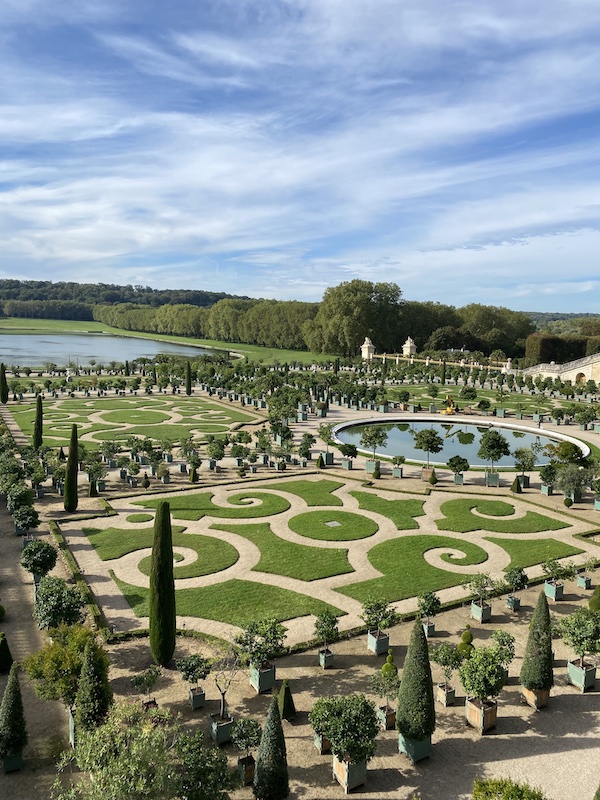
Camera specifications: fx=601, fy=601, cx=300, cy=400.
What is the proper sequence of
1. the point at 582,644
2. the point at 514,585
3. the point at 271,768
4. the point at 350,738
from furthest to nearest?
the point at 514,585
the point at 582,644
the point at 350,738
the point at 271,768

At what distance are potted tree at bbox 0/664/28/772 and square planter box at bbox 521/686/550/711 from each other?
14247 mm

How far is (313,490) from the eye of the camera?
4031 cm

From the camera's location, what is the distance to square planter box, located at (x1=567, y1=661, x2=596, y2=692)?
19.0 m

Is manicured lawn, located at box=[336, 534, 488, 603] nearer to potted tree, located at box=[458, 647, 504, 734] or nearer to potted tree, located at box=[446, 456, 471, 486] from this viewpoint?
potted tree, located at box=[458, 647, 504, 734]

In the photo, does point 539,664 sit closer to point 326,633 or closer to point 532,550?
point 326,633

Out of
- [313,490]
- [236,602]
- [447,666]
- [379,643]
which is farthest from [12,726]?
[313,490]

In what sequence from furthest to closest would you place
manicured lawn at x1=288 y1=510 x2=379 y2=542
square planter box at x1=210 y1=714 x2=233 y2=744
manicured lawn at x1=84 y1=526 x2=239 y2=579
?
manicured lawn at x1=288 y1=510 x2=379 y2=542
manicured lawn at x1=84 y1=526 x2=239 y2=579
square planter box at x1=210 y1=714 x2=233 y2=744

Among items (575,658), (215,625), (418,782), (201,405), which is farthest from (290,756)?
(201,405)

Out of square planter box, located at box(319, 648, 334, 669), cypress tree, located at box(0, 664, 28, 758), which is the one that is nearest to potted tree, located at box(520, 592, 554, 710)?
square planter box, located at box(319, 648, 334, 669)

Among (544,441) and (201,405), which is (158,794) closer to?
(544,441)

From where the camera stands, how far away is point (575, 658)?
2070 centimetres

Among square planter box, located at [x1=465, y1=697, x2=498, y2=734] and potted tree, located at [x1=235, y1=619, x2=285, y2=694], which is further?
potted tree, located at [x1=235, y1=619, x2=285, y2=694]

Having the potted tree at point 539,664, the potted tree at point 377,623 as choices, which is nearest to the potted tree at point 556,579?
the potted tree at point 539,664

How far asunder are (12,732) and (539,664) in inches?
573
